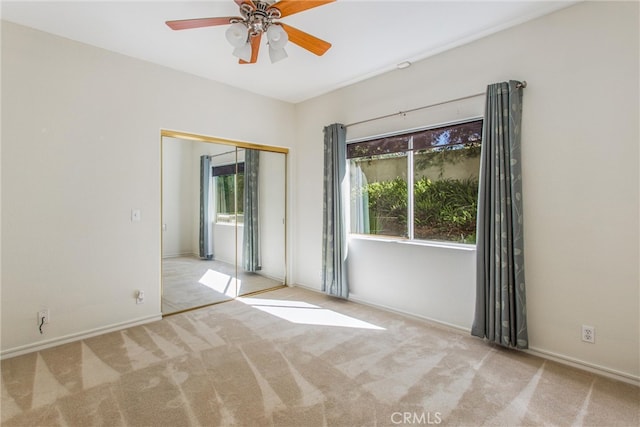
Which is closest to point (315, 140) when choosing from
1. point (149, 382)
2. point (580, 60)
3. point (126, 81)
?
point (126, 81)

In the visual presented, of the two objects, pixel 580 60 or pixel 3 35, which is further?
pixel 3 35

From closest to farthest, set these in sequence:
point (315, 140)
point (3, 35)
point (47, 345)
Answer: point (3, 35), point (47, 345), point (315, 140)

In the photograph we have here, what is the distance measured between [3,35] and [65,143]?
2.89 feet

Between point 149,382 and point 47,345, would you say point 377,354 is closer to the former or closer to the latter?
point 149,382

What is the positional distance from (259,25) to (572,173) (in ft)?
8.21

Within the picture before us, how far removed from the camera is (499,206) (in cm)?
258

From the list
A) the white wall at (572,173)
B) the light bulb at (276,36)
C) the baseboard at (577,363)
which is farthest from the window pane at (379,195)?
the light bulb at (276,36)

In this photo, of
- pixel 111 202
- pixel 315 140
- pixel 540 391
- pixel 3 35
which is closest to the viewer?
pixel 540 391

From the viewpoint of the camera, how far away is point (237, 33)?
2.02 m

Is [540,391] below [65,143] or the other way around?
below

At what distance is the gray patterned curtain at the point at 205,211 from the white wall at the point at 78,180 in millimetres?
482

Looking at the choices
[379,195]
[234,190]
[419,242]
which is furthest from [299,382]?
[234,190]

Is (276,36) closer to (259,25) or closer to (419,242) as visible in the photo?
(259,25)

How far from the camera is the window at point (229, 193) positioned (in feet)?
13.0
